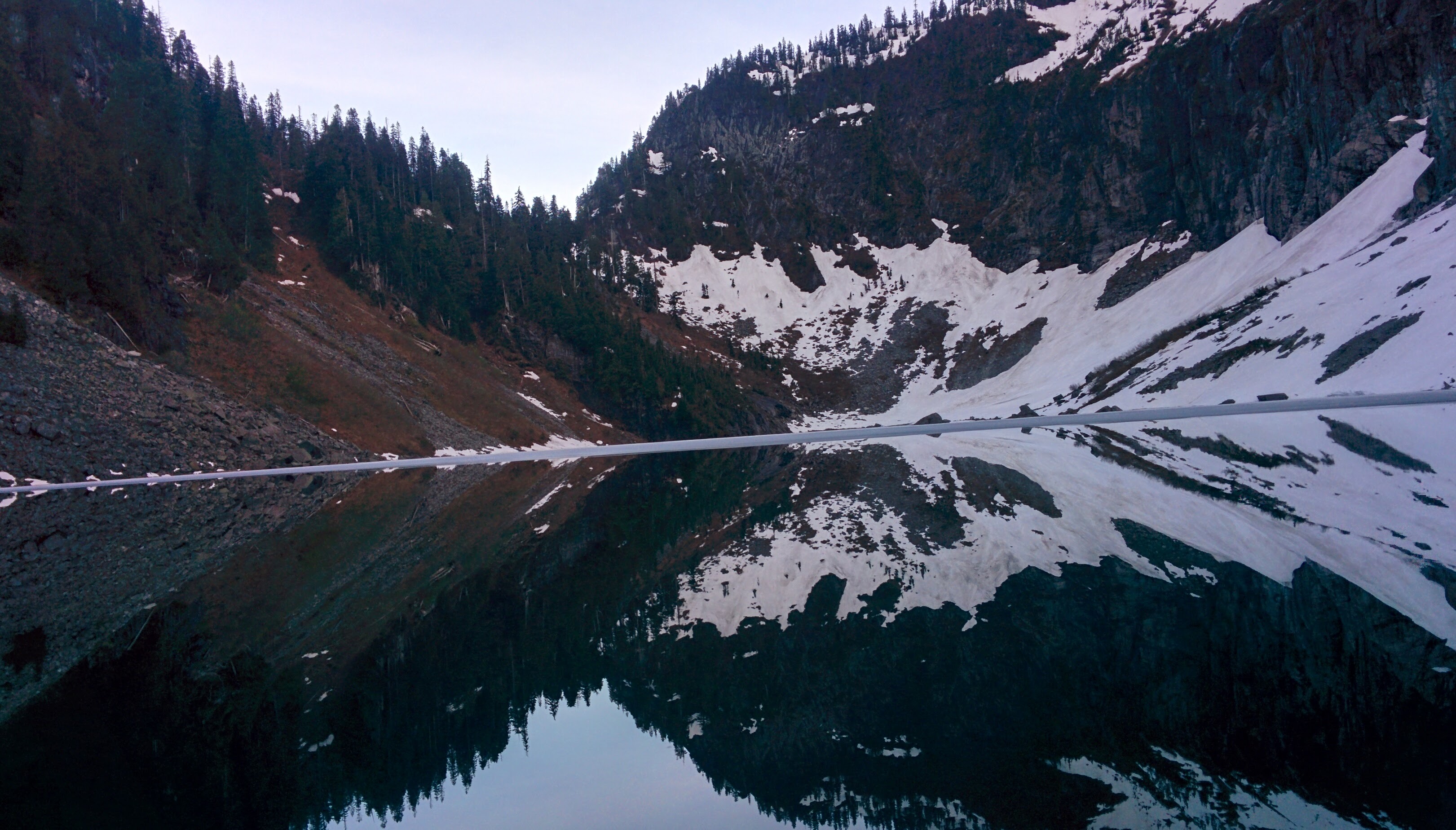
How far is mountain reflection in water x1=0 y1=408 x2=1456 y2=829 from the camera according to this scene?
4723 millimetres

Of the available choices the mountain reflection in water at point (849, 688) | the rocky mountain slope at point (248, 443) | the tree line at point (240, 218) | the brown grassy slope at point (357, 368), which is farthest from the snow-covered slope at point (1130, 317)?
the rocky mountain slope at point (248, 443)

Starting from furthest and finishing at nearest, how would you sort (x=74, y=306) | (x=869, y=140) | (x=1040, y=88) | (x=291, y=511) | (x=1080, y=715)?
(x=869, y=140)
(x=1040, y=88)
(x=74, y=306)
(x=291, y=511)
(x=1080, y=715)

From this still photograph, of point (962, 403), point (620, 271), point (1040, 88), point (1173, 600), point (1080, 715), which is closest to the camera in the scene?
point (1080, 715)

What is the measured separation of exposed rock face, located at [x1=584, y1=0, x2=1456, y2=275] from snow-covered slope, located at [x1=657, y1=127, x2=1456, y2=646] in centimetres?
555

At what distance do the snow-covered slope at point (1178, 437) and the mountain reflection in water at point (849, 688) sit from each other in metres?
0.16

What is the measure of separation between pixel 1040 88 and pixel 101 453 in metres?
146

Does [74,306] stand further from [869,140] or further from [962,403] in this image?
[869,140]

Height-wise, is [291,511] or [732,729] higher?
[291,511]

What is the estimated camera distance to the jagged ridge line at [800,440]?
103ft

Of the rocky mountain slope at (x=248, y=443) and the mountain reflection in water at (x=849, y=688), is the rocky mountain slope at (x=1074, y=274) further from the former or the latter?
the rocky mountain slope at (x=248, y=443)

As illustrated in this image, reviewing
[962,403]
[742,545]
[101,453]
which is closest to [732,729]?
[742,545]

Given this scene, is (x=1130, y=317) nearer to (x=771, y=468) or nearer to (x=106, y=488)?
(x=771, y=468)

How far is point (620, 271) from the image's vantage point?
123625 millimetres

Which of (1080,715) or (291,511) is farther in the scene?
(291,511)
